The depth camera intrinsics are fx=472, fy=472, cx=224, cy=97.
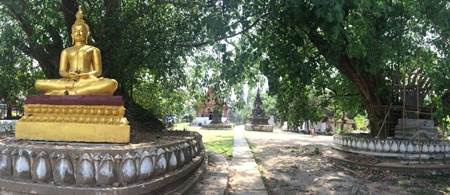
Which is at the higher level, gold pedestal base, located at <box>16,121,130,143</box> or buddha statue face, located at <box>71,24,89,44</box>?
buddha statue face, located at <box>71,24,89,44</box>

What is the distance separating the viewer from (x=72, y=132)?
6.33m

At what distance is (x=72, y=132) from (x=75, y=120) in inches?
6.6

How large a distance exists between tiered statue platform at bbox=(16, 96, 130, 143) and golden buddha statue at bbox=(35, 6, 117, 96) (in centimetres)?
37

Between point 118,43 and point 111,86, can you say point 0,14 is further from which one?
point 111,86

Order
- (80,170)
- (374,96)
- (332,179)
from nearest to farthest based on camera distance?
(80,170) → (332,179) → (374,96)

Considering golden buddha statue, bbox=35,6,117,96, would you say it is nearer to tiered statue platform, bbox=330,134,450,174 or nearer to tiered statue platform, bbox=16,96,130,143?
tiered statue platform, bbox=16,96,130,143

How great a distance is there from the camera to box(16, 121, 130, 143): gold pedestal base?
617 centimetres

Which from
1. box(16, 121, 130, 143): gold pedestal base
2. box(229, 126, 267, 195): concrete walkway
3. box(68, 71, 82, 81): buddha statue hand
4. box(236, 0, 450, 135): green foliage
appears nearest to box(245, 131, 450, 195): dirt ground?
box(229, 126, 267, 195): concrete walkway

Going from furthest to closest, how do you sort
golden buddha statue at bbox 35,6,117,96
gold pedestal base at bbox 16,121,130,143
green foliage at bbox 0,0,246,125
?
green foliage at bbox 0,0,246,125, golden buddha statue at bbox 35,6,117,96, gold pedestal base at bbox 16,121,130,143

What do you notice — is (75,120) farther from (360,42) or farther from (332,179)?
(332,179)

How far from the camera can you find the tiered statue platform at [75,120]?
620 centimetres

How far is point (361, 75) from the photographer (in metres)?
13.2

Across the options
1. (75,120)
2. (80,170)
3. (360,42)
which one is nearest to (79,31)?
(75,120)

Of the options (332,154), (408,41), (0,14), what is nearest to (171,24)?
(0,14)
